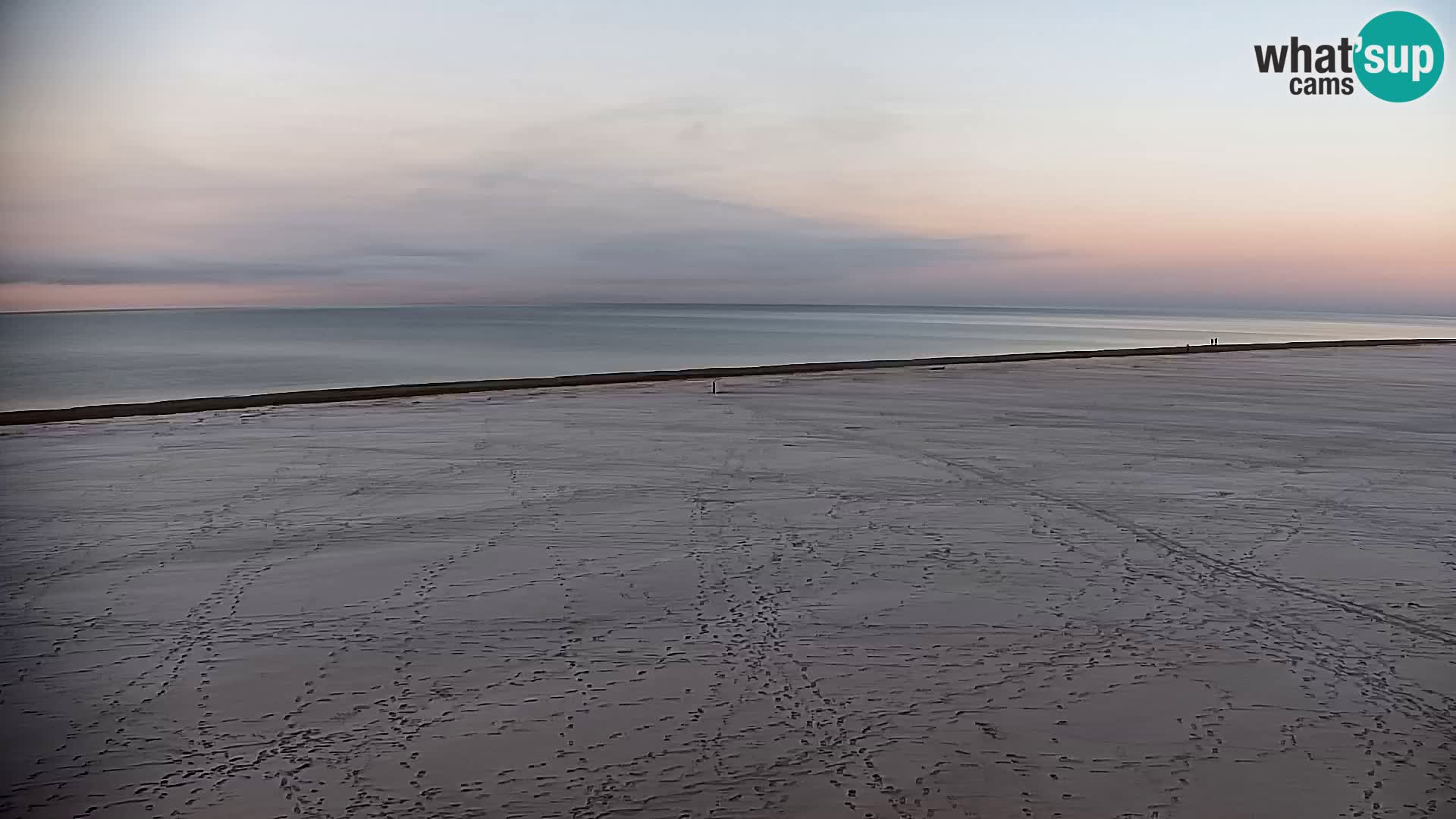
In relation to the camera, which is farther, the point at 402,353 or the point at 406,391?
the point at 402,353

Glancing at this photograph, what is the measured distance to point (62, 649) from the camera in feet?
14.3

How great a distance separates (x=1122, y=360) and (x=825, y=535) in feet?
64.3

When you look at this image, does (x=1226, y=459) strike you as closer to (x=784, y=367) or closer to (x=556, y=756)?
(x=556, y=756)

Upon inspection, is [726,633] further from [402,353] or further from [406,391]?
[402,353]

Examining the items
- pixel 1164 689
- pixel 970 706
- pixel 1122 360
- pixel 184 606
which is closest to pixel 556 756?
pixel 970 706

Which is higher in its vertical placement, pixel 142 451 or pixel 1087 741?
pixel 142 451

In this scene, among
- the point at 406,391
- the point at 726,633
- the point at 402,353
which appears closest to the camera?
the point at 726,633

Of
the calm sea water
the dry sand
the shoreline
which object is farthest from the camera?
the calm sea water

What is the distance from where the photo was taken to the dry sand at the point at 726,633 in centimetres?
324

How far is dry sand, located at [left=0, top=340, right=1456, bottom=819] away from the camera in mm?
3242

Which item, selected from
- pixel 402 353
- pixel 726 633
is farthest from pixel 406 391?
pixel 402 353

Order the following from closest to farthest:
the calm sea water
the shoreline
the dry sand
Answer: the dry sand, the shoreline, the calm sea water

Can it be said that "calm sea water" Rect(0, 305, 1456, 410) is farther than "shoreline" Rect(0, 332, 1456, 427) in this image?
Yes

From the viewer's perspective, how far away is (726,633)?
461 cm
